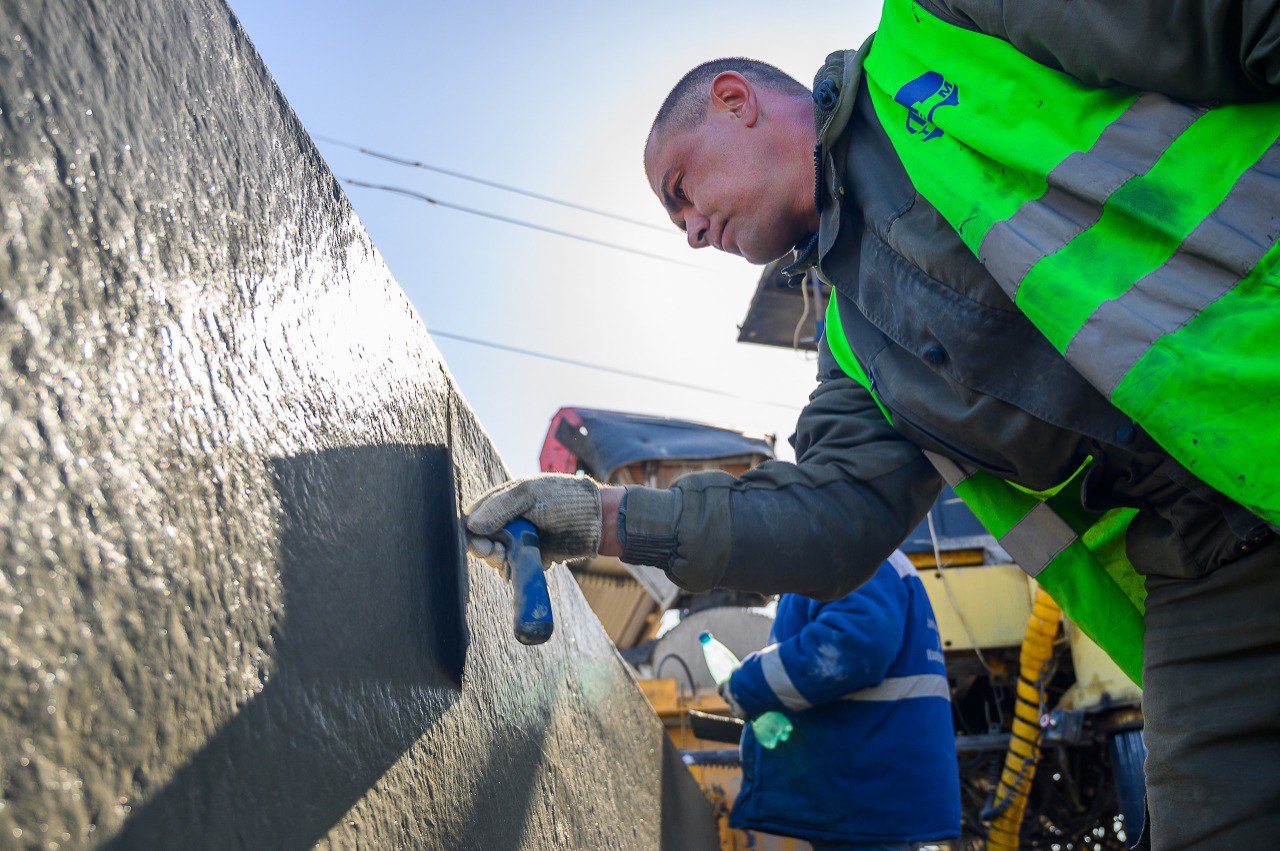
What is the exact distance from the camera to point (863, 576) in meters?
2.04

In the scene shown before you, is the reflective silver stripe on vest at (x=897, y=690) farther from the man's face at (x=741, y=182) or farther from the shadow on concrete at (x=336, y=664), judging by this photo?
the shadow on concrete at (x=336, y=664)

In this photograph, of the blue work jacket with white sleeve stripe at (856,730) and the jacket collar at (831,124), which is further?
the blue work jacket with white sleeve stripe at (856,730)

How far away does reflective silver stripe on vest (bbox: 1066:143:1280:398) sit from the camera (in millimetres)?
1247

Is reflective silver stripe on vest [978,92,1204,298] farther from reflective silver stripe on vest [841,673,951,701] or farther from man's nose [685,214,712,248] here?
reflective silver stripe on vest [841,673,951,701]

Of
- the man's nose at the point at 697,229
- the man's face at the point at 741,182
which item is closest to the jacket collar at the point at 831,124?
the man's face at the point at 741,182

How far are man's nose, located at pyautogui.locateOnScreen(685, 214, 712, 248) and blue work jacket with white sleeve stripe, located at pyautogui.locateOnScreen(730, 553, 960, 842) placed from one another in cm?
129

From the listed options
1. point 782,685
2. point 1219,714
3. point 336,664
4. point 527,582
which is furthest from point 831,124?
point 782,685

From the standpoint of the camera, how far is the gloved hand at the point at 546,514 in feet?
5.25

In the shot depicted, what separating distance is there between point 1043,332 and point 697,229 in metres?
0.93

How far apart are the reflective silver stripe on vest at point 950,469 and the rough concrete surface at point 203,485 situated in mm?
848

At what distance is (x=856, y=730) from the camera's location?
10.5 feet

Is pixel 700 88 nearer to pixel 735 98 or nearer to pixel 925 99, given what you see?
pixel 735 98

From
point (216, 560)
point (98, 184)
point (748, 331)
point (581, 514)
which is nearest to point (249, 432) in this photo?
point (216, 560)

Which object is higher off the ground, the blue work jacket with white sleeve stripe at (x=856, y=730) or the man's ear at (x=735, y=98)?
the man's ear at (x=735, y=98)
